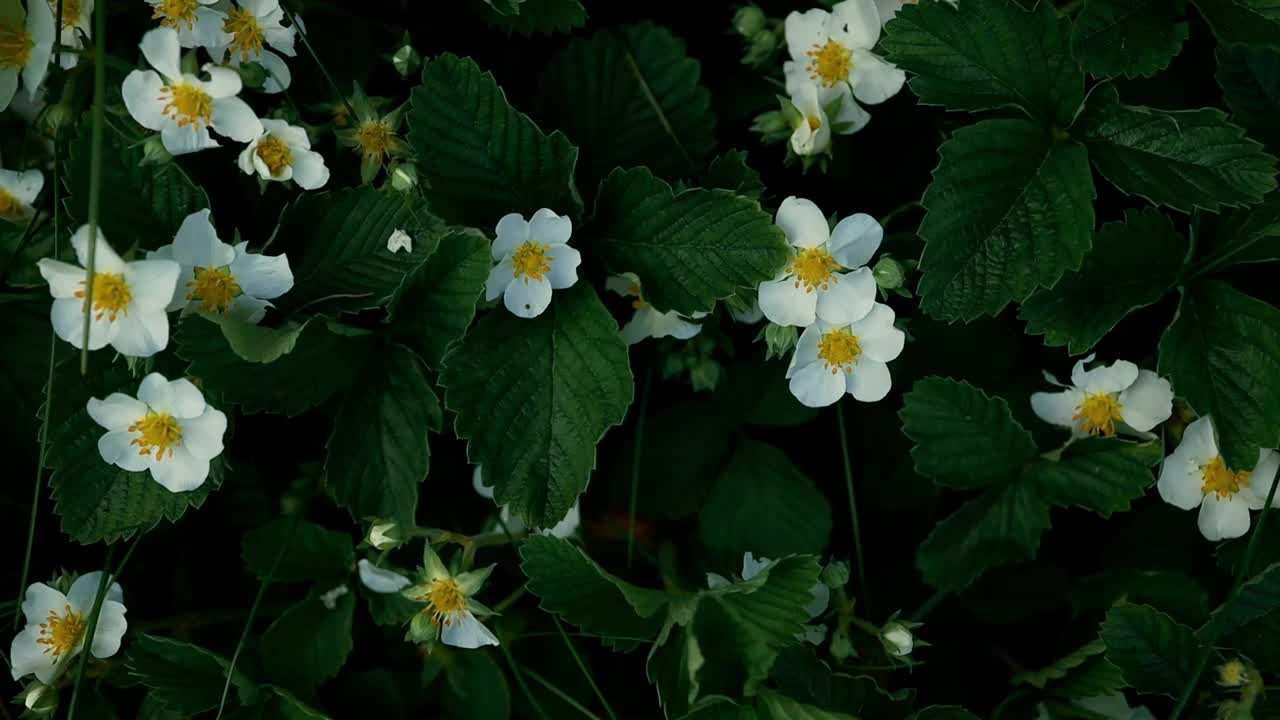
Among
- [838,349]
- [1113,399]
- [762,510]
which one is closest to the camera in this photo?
[838,349]

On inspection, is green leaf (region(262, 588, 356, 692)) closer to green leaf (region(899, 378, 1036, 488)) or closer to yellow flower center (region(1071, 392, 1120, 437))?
green leaf (region(899, 378, 1036, 488))

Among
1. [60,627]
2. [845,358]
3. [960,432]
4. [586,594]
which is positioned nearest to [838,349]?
[845,358]

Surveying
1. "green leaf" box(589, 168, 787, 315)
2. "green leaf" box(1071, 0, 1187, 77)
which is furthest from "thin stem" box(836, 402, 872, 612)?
"green leaf" box(1071, 0, 1187, 77)

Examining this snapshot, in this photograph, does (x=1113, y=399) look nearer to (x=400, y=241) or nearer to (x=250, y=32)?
(x=400, y=241)

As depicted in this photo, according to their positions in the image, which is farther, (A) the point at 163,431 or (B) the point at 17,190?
(B) the point at 17,190

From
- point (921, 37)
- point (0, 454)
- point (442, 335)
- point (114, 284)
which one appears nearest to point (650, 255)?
point (442, 335)

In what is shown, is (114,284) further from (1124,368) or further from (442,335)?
(1124,368)
